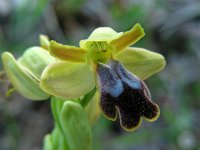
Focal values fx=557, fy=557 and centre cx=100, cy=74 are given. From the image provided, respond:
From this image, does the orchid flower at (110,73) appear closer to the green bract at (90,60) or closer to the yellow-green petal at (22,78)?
the green bract at (90,60)

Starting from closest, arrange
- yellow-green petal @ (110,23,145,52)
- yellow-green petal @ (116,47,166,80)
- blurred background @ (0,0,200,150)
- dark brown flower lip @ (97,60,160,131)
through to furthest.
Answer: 1. dark brown flower lip @ (97,60,160,131)
2. yellow-green petal @ (110,23,145,52)
3. yellow-green petal @ (116,47,166,80)
4. blurred background @ (0,0,200,150)

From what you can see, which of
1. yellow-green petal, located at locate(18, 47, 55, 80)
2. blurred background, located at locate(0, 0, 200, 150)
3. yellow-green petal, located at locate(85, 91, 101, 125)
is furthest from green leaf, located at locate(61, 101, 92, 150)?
blurred background, located at locate(0, 0, 200, 150)

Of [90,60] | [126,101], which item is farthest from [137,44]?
[126,101]

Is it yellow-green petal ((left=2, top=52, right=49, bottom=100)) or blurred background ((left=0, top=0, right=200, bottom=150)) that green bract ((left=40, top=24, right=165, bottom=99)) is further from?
blurred background ((left=0, top=0, right=200, bottom=150))

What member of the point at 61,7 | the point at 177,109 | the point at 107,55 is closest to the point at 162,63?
the point at 107,55

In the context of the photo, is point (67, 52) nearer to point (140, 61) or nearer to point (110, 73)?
point (110, 73)

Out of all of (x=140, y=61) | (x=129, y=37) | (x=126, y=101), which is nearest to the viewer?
(x=126, y=101)
